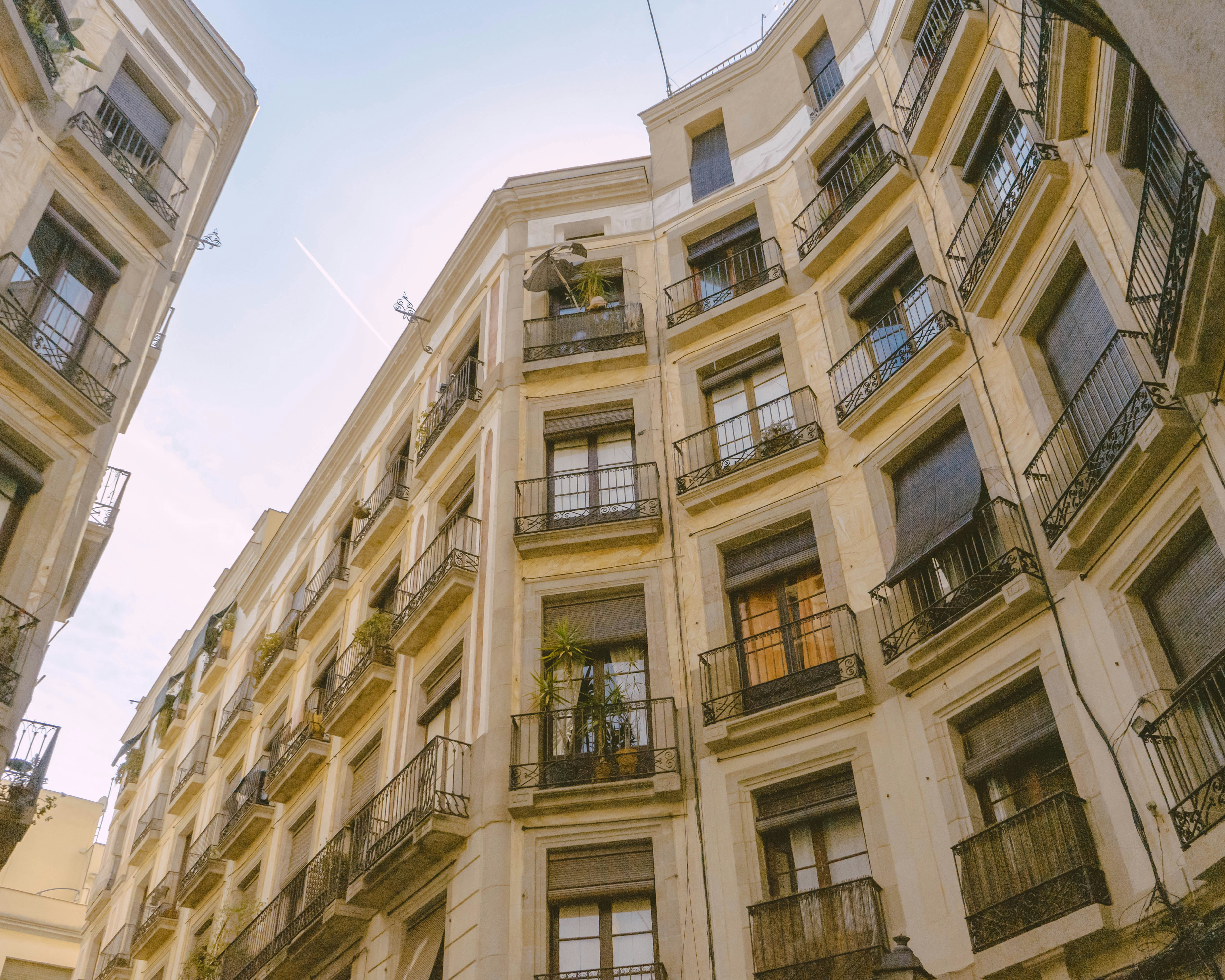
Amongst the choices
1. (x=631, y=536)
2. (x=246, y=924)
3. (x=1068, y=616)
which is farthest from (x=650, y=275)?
(x=246, y=924)

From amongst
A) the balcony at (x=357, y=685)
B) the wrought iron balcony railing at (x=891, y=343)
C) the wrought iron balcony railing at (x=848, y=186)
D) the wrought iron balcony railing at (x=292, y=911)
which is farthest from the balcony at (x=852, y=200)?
Answer: the wrought iron balcony railing at (x=292, y=911)

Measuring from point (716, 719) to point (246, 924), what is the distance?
11406 mm

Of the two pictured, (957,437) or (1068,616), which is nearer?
(1068,616)

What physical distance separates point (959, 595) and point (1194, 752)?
3539mm

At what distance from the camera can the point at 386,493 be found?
22391mm

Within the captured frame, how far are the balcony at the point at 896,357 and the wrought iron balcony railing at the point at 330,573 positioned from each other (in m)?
11.6

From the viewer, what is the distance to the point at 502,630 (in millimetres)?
15172

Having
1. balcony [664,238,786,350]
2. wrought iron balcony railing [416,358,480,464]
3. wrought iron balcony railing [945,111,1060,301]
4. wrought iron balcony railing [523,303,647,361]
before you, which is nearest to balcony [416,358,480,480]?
wrought iron balcony railing [416,358,480,464]

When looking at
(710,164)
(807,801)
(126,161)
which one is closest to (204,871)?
(126,161)

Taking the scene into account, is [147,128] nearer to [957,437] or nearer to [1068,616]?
[957,437]

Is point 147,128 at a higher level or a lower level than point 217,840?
higher

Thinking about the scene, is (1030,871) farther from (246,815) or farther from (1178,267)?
(246,815)

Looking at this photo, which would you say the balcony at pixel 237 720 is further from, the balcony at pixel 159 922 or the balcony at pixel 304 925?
the balcony at pixel 304 925

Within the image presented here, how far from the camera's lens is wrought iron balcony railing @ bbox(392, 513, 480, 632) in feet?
54.6
